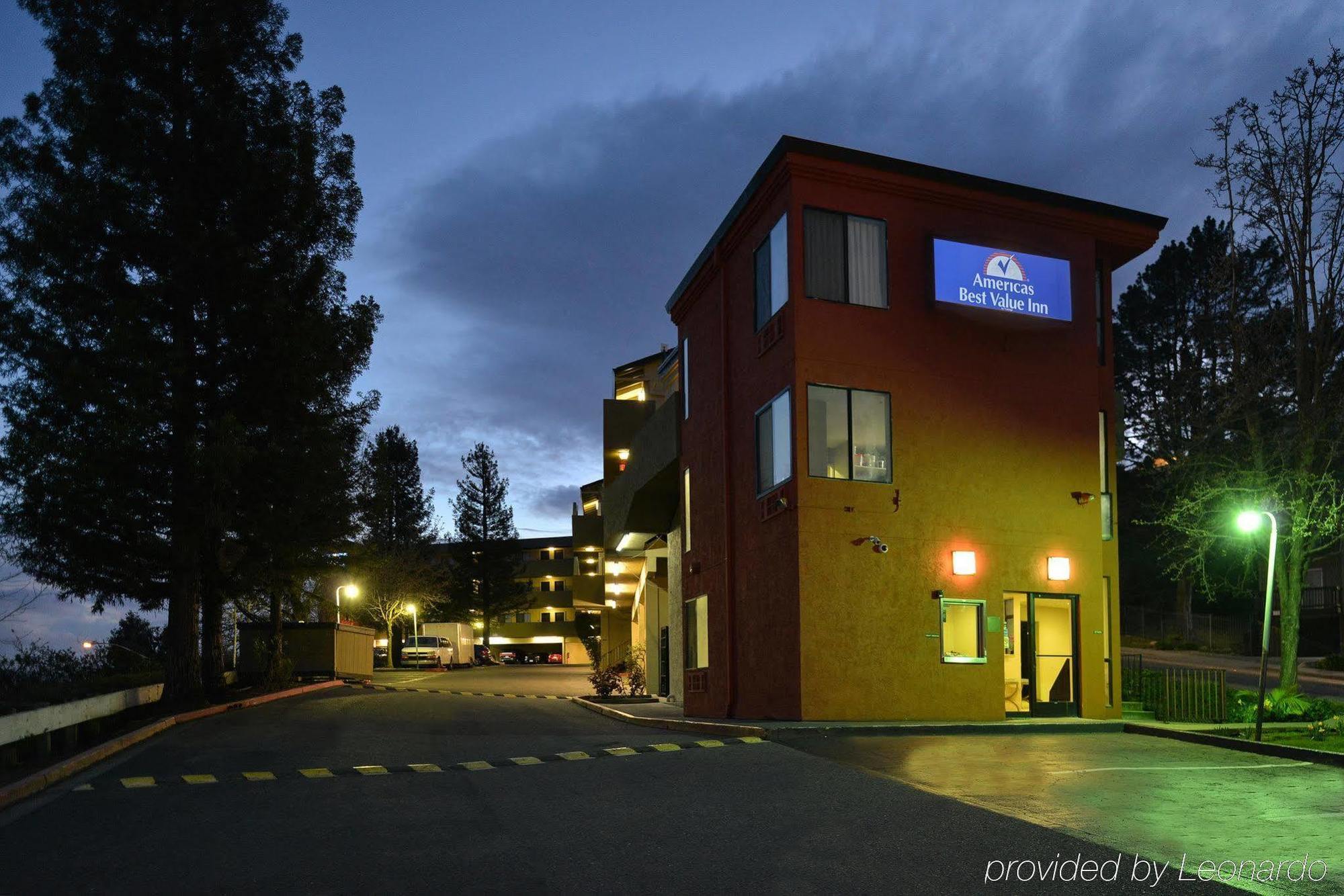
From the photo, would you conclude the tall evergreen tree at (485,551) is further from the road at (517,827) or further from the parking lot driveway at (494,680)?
the road at (517,827)

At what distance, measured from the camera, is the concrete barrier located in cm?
1401

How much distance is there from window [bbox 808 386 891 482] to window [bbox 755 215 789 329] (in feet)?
6.49

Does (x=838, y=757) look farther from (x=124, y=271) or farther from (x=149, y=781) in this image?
(x=124, y=271)

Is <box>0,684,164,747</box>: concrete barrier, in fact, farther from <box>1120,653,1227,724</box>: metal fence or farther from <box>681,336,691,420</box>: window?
<box>1120,653,1227,724</box>: metal fence

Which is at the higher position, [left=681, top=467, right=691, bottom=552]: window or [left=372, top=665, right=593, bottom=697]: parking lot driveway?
[left=681, top=467, right=691, bottom=552]: window

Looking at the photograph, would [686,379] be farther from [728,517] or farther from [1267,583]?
[1267,583]

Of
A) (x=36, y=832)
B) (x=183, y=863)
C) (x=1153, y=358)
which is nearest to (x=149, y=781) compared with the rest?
(x=36, y=832)

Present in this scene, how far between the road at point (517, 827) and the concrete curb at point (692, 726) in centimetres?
96

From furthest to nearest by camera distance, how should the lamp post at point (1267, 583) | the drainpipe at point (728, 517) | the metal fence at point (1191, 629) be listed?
1. the metal fence at point (1191, 629)
2. the drainpipe at point (728, 517)
3. the lamp post at point (1267, 583)

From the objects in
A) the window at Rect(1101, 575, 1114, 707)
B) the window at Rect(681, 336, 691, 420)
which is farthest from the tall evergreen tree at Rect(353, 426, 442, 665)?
the window at Rect(1101, 575, 1114, 707)

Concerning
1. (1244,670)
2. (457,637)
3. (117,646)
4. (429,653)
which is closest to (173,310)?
(117,646)

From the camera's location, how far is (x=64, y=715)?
1611 cm

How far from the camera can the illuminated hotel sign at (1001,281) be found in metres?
20.5

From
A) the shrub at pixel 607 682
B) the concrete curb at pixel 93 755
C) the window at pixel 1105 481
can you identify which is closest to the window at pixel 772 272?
the window at pixel 1105 481
